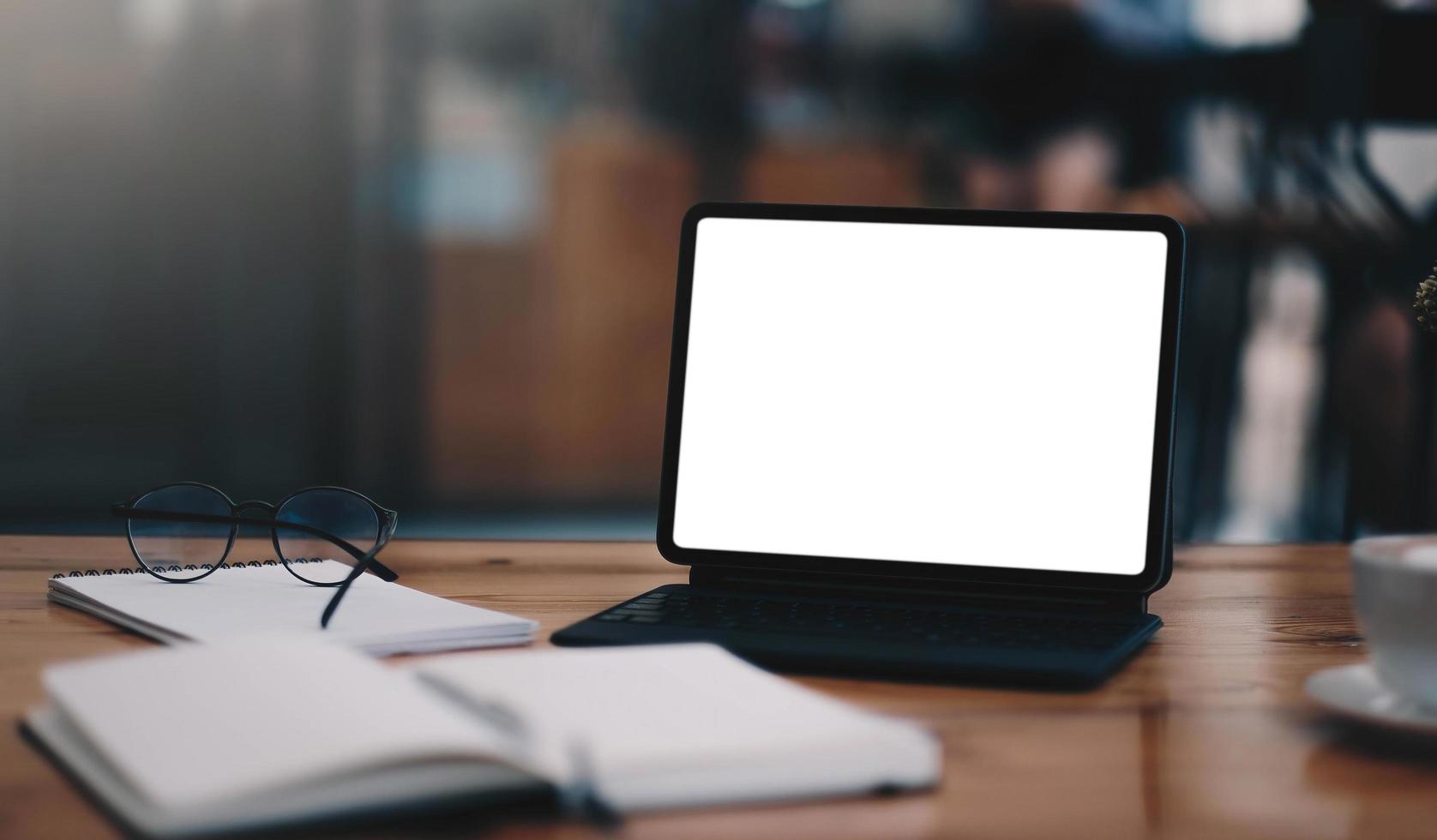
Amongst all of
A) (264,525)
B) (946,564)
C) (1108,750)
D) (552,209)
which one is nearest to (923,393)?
(946,564)

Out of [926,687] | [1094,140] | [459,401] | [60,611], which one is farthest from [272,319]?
[926,687]

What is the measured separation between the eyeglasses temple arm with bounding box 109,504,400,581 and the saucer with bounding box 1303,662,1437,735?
54 cm

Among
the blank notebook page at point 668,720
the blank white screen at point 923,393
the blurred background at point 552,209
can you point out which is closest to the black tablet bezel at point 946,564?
the blank white screen at point 923,393

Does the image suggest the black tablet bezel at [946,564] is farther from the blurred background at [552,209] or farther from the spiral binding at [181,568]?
the blurred background at [552,209]

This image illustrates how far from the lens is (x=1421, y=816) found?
0.47 meters

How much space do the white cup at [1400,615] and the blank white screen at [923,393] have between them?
0.23 m

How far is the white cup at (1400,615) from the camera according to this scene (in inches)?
20.6

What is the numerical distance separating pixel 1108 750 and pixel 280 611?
46 centimetres

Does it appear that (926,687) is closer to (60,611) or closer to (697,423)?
(697,423)

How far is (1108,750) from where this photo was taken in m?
0.55

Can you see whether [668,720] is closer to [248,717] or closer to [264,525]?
[248,717]

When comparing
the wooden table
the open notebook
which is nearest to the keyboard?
the wooden table

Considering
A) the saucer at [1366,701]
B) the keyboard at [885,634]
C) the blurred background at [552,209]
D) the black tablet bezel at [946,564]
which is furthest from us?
the blurred background at [552,209]

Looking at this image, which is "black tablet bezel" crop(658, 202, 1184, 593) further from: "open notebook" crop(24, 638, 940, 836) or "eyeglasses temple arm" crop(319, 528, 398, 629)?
"open notebook" crop(24, 638, 940, 836)
